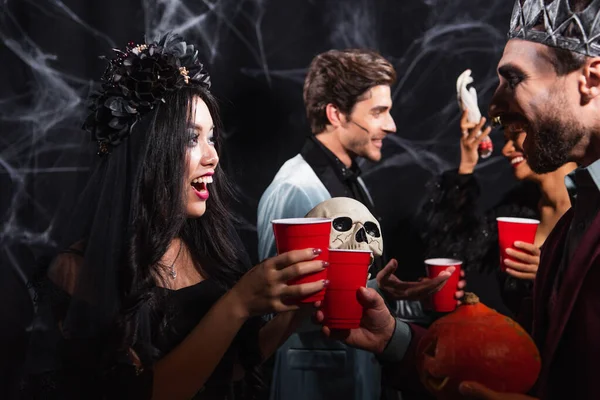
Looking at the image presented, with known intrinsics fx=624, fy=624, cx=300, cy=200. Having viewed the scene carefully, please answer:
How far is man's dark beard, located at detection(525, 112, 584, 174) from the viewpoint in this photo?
4.73 feet

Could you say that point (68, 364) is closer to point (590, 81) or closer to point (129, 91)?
point (129, 91)

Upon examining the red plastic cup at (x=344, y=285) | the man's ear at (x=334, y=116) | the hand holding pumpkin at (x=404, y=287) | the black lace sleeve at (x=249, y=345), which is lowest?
the black lace sleeve at (x=249, y=345)

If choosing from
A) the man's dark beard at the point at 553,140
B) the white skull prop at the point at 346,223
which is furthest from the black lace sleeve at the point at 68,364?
the man's dark beard at the point at 553,140

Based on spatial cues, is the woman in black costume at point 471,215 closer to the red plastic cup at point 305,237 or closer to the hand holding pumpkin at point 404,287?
the hand holding pumpkin at point 404,287

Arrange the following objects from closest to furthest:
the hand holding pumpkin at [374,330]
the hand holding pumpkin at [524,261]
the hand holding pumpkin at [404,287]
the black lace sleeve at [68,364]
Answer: the black lace sleeve at [68,364] < the hand holding pumpkin at [374,330] < the hand holding pumpkin at [404,287] < the hand holding pumpkin at [524,261]

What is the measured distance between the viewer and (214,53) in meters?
2.32

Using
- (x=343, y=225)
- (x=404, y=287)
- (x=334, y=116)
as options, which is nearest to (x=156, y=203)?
(x=343, y=225)

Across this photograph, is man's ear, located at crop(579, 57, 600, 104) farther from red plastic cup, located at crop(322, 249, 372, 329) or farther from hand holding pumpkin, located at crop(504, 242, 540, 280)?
hand holding pumpkin, located at crop(504, 242, 540, 280)

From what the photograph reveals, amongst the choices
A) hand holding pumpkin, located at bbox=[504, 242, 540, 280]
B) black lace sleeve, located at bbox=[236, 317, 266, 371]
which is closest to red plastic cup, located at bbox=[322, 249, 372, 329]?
black lace sleeve, located at bbox=[236, 317, 266, 371]

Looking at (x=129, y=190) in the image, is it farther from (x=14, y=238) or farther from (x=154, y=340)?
(x=14, y=238)

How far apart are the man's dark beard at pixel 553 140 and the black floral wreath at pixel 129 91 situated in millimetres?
925

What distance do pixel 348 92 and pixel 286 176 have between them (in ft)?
1.49

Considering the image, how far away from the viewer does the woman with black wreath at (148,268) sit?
1.56 m

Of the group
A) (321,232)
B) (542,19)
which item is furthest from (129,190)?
(542,19)
